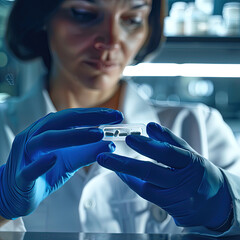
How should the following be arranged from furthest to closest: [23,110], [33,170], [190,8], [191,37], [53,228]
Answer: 1. [190,8]
2. [191,37]
3. [23,110]
4. [53,228]
5. [33,170]

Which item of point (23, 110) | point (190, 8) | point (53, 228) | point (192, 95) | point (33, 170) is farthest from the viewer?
point (192, 95)

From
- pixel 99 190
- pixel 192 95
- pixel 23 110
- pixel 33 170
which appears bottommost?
pixel 192 95

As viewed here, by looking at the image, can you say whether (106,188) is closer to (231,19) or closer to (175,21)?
(175,21)

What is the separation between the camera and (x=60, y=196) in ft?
3.30

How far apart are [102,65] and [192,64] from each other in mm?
534

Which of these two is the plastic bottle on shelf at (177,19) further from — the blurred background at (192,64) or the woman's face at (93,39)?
the woman's face at (93,39)

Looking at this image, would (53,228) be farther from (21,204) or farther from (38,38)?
(38,38)

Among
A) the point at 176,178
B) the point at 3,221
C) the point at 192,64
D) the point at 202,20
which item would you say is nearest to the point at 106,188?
the point at 3,221

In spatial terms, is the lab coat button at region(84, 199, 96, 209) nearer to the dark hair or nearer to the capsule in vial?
the capsule in vial

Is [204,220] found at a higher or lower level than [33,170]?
lower

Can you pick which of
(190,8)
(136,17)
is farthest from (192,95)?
(136,17)

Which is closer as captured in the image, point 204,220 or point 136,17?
point 204,220

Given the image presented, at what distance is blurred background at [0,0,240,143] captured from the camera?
4.71 ft

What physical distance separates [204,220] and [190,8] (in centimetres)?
106
